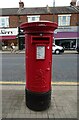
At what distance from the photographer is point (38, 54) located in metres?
4.12

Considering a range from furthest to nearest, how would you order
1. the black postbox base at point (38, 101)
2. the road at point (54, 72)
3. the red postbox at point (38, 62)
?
the road at point (54, 72)
the black postbox base at point (38, 101)
the red postbox at point (38, 62)

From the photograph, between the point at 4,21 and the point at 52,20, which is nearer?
the point at 52,20

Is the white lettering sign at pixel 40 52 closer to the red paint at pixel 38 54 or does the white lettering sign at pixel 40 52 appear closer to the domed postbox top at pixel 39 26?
the red paint at pixel 38 54

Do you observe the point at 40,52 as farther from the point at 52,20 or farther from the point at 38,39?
the point at 52,20

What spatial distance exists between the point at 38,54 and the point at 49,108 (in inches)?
51.3

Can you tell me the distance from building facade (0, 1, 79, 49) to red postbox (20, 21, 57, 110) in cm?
2523

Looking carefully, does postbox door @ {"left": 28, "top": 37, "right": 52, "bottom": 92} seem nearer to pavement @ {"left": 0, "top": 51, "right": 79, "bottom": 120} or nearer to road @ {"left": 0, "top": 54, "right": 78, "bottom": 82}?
pavement @ {"left": 0, "top": 51, "right": 79, "bottom": 120}

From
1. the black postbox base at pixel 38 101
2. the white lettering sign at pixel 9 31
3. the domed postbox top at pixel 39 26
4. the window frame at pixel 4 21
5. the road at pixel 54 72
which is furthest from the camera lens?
the white lettering sign at pixel 9 31

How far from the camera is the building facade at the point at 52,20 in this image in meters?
29.2

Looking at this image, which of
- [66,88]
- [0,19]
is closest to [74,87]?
[66,88]

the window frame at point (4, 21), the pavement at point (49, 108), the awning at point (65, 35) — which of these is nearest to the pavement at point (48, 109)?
the pavement at point (49, 108)

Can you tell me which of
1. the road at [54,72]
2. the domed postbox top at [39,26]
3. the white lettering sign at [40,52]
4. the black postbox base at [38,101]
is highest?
the domed postbox top at [39,26]

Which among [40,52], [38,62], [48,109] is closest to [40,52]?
[40,52]

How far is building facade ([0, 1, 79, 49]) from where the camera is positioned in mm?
29188
